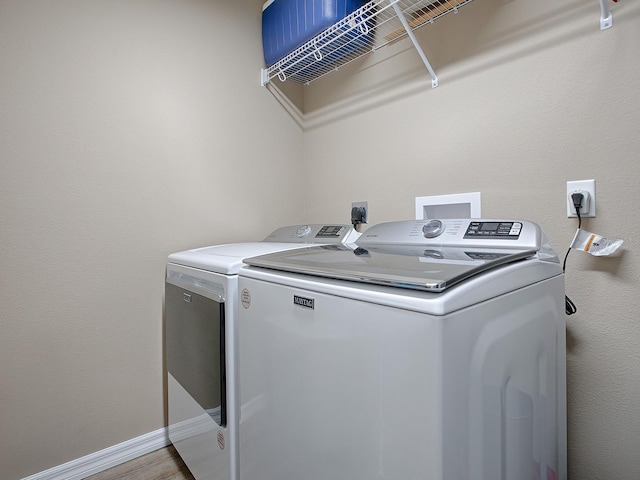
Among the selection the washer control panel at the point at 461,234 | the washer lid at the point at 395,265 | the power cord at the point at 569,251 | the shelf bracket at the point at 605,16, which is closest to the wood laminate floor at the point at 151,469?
the washer lid at the point at 395,265

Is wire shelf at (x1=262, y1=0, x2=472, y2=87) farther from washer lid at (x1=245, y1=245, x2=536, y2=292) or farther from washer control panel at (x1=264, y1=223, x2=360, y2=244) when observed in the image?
washer lid at (x1=245, y1=245, x2=536, y2=292)

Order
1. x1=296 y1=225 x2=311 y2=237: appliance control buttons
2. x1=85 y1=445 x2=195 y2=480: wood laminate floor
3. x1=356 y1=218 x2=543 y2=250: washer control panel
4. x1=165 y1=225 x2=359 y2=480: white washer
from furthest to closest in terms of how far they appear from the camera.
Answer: x1=296 y1=225 x2=311 y2=237: appliance control buttons
x1=85 y1=445 x2=195 y2=480: wood laminate floor
x1=165 y1=225 x2=359 y2=480: white washer
x1=356 y1=218 x2=543 y2=250: washer control panel

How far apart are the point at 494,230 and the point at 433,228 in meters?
0.20

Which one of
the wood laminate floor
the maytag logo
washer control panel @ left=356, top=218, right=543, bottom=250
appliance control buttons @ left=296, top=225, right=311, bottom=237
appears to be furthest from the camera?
appliance control buttons @ left=296, top=225, right=311, bottom=237

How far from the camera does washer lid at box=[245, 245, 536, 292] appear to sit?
0.68 meters

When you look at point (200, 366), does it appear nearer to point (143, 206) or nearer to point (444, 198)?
point (143, 206)

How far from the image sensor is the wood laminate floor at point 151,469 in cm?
152

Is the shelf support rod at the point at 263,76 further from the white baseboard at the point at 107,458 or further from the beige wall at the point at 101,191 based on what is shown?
the white baseboard at the point at 107,458

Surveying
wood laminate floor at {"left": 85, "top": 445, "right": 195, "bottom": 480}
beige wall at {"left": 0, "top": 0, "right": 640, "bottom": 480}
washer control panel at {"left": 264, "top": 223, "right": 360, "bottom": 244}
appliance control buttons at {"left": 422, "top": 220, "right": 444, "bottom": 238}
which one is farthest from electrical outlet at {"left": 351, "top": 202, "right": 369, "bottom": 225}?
wood laminate floor at {"left": 85, "top": 445, "right": 195, "bottom": 480}

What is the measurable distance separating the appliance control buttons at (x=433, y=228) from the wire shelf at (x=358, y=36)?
0.66 metres

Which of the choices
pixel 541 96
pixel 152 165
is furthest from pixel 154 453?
pixel 541 96

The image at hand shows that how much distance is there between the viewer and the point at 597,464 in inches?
43.4

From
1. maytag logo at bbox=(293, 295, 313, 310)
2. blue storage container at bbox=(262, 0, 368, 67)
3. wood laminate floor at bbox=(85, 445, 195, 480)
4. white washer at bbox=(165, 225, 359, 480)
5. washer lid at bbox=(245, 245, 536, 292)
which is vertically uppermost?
blue storage container at bbox=(262, 0, 368, 67)

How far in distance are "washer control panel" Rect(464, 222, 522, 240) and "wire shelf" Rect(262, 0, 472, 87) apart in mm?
719
